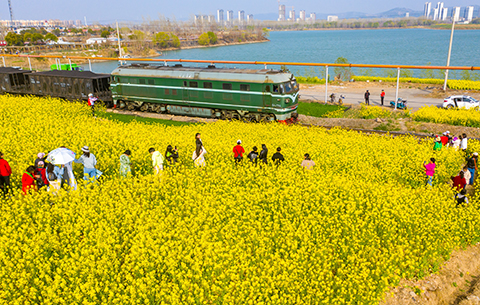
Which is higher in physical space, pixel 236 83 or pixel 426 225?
pixel 236 83

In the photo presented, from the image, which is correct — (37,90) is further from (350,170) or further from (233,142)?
(350,170)

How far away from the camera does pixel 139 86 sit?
29.9 meters

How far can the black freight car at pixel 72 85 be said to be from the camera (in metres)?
31.7

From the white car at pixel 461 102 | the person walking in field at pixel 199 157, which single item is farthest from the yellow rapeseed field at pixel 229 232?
the white car at pixel 461 102

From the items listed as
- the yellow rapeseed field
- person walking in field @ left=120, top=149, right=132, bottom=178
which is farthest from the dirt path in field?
person walking in field @ left=120, top=149, right=132, bottom=178

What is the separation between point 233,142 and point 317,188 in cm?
704

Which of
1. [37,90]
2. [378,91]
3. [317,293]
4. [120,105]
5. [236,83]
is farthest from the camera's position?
[378,91]

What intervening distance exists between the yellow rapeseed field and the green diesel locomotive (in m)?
9.27

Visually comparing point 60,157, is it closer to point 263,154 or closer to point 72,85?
point 263,154

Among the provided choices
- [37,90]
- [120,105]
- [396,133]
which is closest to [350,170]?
[396,133]

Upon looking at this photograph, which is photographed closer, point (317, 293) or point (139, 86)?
point (317, 293)

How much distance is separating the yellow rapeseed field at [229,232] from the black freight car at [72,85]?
16780 millimetres

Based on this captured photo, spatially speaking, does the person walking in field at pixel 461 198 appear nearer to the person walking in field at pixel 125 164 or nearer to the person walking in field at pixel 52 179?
the person walking in field at pixel 125 164

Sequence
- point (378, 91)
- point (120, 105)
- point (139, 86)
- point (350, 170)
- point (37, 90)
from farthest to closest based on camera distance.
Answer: point (378, 91)
point (37, 90)
point (120, 105)
point (139, 86)
point (350, 170)
